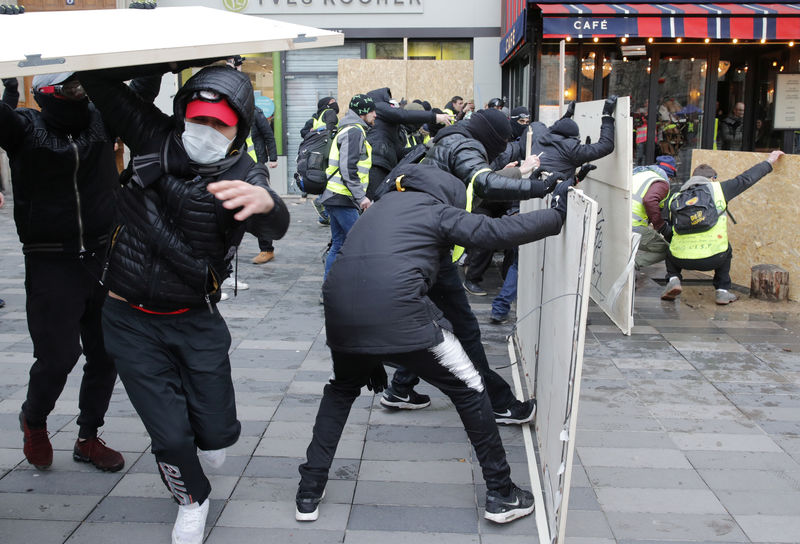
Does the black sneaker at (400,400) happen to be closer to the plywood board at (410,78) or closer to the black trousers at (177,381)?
the black trousers at (177,381)

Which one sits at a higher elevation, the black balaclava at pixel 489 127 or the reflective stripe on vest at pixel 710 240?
the black balaclava at pixel 489 127

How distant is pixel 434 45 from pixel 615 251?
1067cm

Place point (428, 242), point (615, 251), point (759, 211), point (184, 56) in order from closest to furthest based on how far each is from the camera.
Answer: point (184, 56), point (428, 242), point (615, 251), point (759, 211)

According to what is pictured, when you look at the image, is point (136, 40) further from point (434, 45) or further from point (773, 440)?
point (434, 45)

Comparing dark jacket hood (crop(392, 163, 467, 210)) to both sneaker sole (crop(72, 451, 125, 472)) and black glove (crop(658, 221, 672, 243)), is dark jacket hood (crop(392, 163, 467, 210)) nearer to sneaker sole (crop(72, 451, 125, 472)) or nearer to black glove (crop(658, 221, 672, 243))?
sneaker sole (crop(72, 451, 125, 472))

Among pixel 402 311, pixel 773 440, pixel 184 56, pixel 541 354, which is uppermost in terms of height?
pixel 184 56

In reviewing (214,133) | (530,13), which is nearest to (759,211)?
(530,13)

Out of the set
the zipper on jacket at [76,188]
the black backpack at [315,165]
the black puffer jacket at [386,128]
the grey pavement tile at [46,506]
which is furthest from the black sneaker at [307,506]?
the black puffer jacket at [386,128]

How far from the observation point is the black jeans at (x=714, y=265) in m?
7.34

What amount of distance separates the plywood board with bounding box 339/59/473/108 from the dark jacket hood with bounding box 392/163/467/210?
836cm

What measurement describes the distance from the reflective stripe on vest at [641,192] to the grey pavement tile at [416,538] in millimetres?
4770

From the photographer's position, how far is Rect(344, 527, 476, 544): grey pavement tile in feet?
10.7

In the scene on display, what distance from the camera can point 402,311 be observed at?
3.12 m

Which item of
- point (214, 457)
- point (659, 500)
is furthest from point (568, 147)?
point (214, 457)
